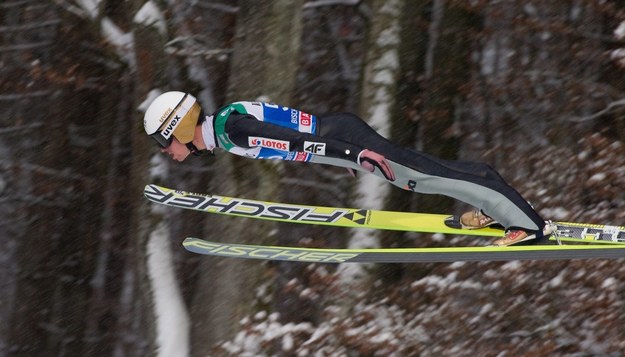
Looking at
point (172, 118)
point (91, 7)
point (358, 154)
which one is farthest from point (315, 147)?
point (91, 7)

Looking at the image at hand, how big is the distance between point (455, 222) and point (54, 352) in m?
9.77

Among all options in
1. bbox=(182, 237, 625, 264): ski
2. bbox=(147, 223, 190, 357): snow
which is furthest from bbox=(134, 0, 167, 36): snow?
bbox=(182, 237, 625, 264): ski

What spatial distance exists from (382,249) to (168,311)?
3.44m

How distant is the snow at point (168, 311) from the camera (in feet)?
33.7

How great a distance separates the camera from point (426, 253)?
24.9 ft

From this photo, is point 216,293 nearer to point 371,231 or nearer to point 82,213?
point 371,231

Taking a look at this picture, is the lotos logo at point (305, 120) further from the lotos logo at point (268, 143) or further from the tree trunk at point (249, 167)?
the tree trunk at point (249, 167)

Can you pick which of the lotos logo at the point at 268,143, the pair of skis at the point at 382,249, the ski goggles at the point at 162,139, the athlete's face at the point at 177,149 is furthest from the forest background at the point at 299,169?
the lotos logo at the point at 268,143

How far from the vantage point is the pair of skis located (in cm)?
738

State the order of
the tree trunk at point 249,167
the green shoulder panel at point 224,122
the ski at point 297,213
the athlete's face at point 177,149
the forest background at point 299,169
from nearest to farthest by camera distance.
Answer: the green shoulder panel at point 224,122
the athlete's face at point 177,149
the ski at point 297,213
the tree trunk at point 249,167
the forest background at point 299,169

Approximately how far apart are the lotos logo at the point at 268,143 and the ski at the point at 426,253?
115 centimetres

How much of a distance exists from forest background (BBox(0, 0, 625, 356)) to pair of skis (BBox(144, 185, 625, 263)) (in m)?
0.67

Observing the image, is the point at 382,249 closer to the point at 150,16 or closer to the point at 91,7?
the point at 150,16

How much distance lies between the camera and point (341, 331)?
10789mm
